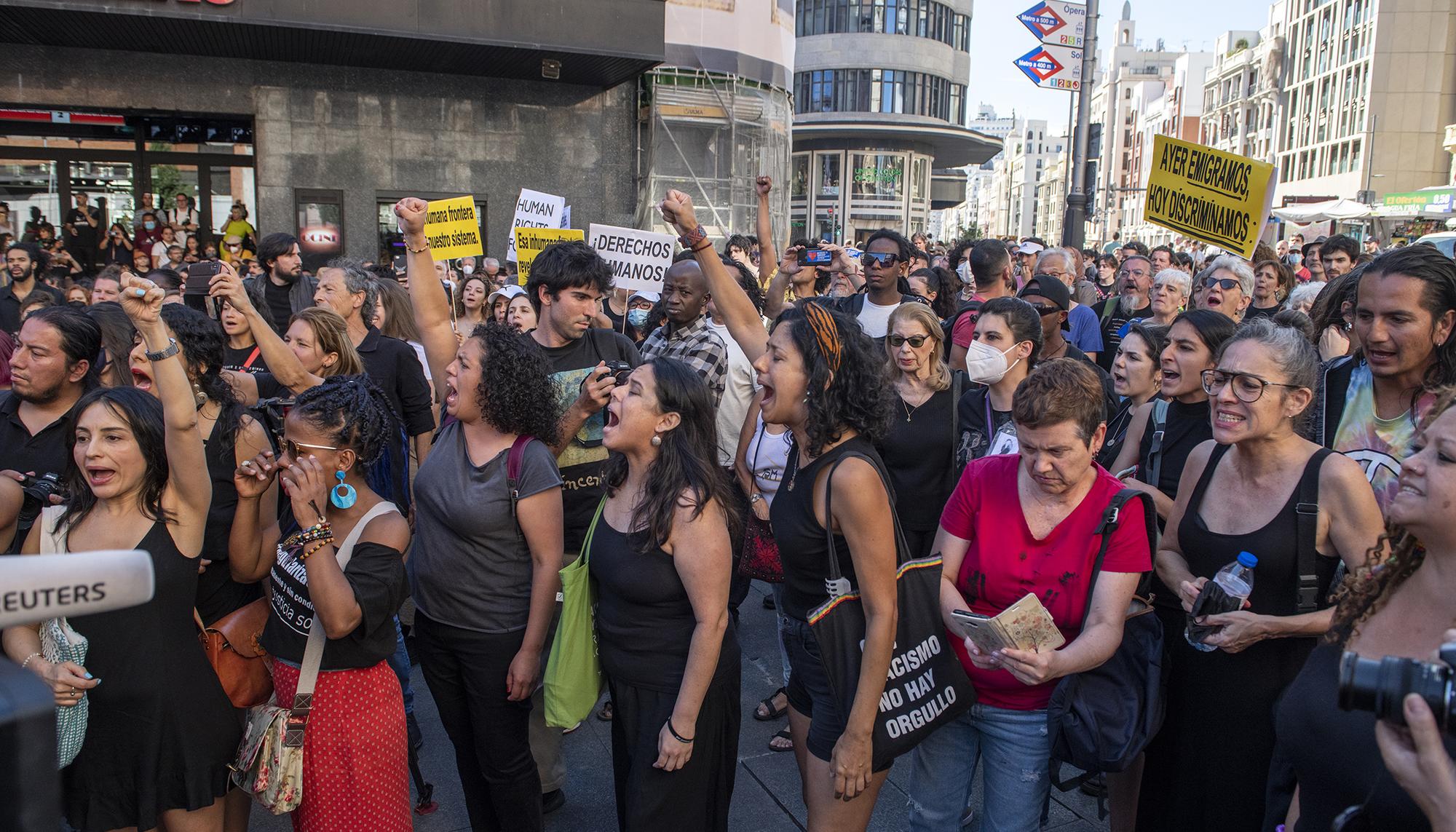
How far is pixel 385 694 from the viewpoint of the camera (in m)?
3.12

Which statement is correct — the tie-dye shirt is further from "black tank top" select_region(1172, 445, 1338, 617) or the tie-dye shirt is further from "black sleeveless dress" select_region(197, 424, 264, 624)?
"black sleeveless dress" select_region(197, 424, 264, 624)

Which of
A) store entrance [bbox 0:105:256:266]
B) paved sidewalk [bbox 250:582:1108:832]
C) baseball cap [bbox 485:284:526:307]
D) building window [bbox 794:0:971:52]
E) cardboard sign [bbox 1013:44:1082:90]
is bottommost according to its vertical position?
paved sidewalk [bbox 250:582:1108:832]

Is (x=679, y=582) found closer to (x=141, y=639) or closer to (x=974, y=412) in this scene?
(x=141, y=639)

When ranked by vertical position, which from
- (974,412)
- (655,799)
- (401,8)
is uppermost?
(401,8)

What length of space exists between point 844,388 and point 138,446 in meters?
2.18

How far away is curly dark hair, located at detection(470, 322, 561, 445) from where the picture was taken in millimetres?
Answer: 3393

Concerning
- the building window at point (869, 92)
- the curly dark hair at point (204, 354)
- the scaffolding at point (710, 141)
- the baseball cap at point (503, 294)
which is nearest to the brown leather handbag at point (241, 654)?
the curly dark hair at point (204, 354)

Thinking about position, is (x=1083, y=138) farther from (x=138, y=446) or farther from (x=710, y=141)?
(x=138, y=446)

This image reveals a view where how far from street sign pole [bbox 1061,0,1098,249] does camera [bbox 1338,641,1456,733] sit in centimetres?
1362

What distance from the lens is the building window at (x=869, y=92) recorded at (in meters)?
58.8

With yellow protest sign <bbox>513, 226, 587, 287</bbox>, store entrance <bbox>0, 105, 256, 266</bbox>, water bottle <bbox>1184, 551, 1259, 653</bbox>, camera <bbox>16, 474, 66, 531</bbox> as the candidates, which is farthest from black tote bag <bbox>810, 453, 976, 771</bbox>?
store entrance <bbox>0, 105, 256, 266</bbox>

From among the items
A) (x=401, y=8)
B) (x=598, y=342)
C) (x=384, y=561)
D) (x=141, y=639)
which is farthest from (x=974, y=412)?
(x=401, y=8)

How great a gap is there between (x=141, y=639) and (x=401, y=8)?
1364 centimetres

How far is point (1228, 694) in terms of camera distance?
2.92m
